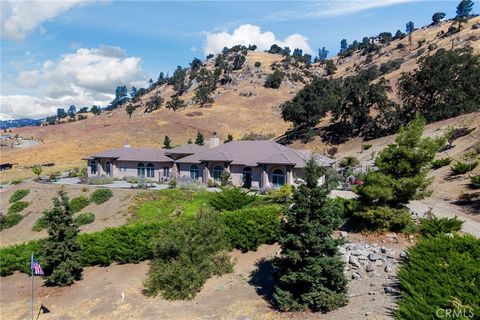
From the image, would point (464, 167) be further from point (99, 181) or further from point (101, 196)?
point (99, 181)

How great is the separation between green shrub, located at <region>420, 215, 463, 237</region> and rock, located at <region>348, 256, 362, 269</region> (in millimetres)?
3813

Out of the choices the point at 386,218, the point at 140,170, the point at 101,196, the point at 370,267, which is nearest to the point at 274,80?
the point at 140,170

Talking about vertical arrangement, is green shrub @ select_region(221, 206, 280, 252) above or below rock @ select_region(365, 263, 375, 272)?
above

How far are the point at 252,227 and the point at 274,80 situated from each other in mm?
118817

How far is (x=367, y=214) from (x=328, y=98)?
Result: 56.3 metres

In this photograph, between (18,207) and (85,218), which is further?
(18,207)

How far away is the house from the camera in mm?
39281

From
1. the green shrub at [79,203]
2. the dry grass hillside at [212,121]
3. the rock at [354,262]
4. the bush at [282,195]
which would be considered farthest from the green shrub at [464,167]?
the dry grass hillside at [212,121]

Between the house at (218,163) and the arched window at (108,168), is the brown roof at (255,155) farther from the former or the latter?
the arched window at (108,168)

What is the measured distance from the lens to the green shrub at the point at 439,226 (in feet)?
63.8

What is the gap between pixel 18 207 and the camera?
38.7 metres

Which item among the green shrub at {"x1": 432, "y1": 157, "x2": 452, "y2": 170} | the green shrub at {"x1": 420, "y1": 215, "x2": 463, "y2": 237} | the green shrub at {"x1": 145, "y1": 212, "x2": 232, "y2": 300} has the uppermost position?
the green shrub at {"x1": 432, "y1": 157, "x2": 452, "y2": 170}

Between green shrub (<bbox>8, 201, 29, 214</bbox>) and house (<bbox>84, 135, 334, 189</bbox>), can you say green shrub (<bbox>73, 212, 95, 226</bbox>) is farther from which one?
house (<bbox>84, 135, 334, 189</bbox>)

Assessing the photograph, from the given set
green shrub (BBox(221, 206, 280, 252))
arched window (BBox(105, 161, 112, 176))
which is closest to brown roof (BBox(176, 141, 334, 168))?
arched window (BBox(105, 161, 112, 176))
